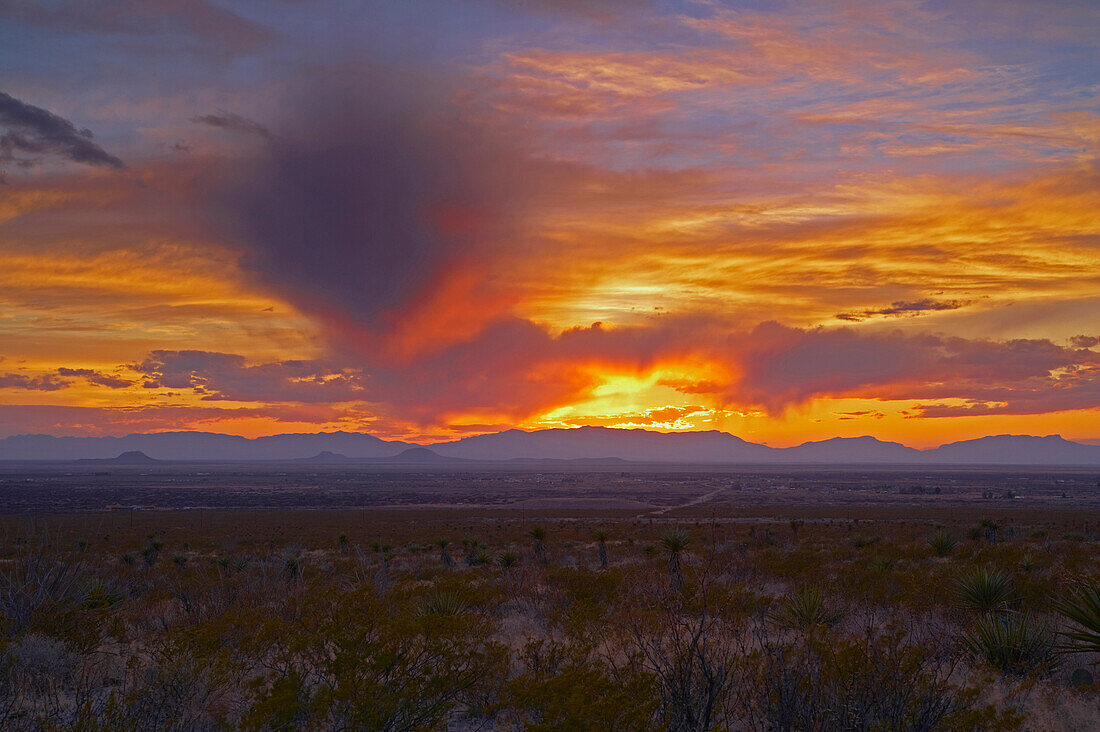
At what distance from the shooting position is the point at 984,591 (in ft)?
39.3

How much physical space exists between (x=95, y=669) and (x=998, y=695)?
484 inches

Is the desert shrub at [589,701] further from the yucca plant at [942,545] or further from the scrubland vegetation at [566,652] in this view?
the yucca plant at [942,545]

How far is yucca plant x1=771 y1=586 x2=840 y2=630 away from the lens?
11.6m

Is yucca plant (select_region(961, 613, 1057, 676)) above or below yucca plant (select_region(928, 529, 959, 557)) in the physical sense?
above

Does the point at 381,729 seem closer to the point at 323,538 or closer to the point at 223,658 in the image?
the point at 223,658

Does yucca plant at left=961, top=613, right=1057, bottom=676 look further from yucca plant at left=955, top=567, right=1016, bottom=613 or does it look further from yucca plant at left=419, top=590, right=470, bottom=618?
yucca plant at left=419, top=590, right=470, bottom=618

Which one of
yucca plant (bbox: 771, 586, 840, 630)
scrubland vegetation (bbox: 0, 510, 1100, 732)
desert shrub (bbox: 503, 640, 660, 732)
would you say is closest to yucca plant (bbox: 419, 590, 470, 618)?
scrubland vegetation (bbox: 0, 510, 1100, 732)

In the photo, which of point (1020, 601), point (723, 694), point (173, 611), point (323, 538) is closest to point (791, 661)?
point (723, 694)

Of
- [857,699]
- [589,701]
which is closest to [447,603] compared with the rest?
[589,701]

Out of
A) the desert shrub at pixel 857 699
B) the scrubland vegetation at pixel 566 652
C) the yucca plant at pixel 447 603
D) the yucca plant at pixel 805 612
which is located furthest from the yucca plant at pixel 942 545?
the yucca plant at pixel 447 603

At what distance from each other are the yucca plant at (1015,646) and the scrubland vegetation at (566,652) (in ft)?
0.09

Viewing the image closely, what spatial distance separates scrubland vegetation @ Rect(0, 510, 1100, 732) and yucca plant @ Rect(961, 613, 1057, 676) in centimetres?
3

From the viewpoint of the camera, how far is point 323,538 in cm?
4341

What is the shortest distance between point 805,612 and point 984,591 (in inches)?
135
